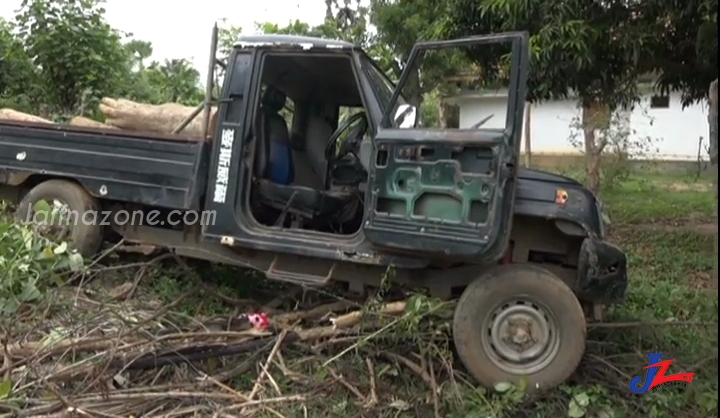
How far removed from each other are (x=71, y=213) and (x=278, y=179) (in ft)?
4.81

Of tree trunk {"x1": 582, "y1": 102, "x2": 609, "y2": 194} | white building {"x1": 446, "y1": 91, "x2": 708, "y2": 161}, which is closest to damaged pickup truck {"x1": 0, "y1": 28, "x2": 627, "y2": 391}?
tree trunk {"x1": 582, "y1": 102, "x2": 609, "y2": 194}

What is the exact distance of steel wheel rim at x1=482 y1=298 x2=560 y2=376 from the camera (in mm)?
4055

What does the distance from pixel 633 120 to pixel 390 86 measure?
15365 mm

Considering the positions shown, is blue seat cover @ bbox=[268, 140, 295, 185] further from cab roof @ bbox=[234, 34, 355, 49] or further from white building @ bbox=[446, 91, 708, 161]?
white building @ bbox=[446, 91, 708, 161]

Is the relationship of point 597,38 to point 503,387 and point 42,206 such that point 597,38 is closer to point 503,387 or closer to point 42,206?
point 503,387

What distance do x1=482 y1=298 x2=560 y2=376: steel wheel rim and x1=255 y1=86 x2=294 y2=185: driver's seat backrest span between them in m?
1.88

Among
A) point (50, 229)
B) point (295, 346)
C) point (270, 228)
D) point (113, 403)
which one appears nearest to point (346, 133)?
point (270, 228)

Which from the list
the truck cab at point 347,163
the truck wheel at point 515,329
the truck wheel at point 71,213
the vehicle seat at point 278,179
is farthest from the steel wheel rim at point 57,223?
the truck wheel at point 515,329

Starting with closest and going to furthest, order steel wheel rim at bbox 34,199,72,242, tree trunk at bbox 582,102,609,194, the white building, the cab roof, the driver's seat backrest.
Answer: the cab roof → the driver's seat backrest → steel wheel rim at bbox 34,199,72,242 → tree trunk at bbox 582,102,609,194 → the white building

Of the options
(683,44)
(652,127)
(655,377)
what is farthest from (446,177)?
(652,127)

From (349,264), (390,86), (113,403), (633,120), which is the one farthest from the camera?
(633,120)

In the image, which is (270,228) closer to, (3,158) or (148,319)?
(148,319)

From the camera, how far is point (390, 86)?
495 centimetres

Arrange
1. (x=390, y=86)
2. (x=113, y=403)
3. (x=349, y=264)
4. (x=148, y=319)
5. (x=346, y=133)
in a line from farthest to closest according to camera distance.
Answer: (x=346, y=133) < (x=390, y=86) < (x=349, y=264) < (x=148, y=319) < (x=113, y=403)
